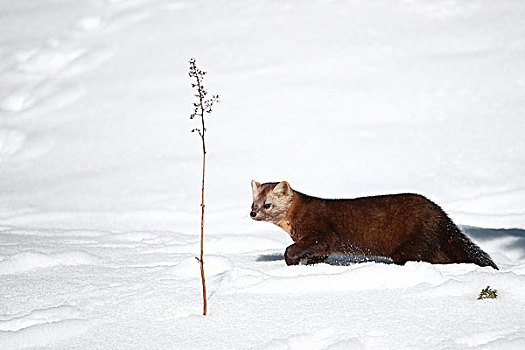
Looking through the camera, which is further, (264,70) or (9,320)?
(264,70)

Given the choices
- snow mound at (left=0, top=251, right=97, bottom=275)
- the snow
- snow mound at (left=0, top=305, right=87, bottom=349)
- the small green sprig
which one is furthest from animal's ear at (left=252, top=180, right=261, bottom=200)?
the small green sprig

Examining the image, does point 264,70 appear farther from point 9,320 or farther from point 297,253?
point 9,320

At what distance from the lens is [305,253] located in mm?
4387

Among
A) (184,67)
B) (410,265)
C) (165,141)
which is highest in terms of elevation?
(184,67)

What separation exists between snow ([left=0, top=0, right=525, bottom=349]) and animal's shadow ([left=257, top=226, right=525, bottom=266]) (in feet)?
0.09

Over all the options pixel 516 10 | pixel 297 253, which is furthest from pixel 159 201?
pixel 516 10

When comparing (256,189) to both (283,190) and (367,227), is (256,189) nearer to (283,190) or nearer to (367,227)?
(283,190)

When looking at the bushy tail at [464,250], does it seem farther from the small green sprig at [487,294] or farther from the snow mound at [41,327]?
the snow mound at [41,327]

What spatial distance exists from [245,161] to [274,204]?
9.76 feet

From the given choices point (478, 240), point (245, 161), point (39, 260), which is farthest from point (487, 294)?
point (245, 161)

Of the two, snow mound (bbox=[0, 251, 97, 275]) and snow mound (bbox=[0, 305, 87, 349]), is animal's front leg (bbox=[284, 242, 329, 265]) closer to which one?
snow mound (bbox=[0, 251, 97, 275])

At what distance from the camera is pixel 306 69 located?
33.6ft

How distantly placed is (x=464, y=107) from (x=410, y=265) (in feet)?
18.2

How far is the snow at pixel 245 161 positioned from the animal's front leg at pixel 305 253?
8 centimetres
